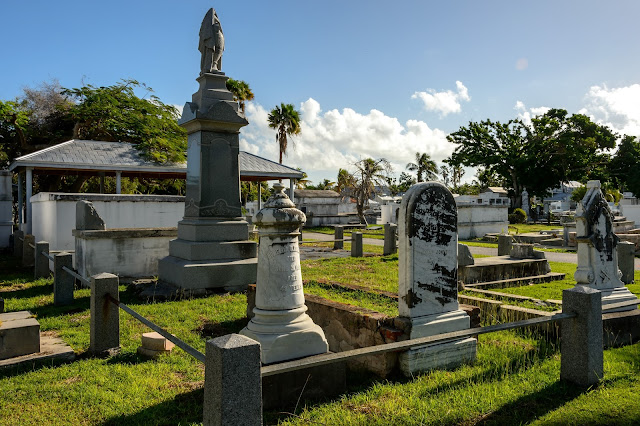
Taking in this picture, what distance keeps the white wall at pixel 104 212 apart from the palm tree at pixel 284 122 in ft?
90.3

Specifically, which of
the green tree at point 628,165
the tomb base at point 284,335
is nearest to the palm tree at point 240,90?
the tomb base at point 284,335

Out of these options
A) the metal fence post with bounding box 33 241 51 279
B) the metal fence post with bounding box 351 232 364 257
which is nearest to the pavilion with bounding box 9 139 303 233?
the metal fence post with bounding box 351 232 364 257

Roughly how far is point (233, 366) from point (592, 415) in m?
2.93

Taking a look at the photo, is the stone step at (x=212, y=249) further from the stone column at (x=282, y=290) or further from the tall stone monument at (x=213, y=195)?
the stone column at (x=282, y=290)

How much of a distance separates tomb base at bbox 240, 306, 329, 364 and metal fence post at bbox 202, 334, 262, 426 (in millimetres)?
1086

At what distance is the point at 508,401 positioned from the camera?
374 centimetres

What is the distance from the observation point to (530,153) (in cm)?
4275

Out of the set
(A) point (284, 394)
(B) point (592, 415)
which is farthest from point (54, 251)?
(B) point (592, 415)

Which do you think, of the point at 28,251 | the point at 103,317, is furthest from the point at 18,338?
the point at 28,251

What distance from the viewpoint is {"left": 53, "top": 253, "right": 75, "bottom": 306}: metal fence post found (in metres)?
7.41

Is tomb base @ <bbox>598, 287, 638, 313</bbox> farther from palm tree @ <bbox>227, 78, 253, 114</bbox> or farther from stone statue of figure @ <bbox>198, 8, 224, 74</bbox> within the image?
palm tree @ <bbox>227, 78, 253, 114</bbox>

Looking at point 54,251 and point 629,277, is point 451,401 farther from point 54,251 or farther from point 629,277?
point 54,251

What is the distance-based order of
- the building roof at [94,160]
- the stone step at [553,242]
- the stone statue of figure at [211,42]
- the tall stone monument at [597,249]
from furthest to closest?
the stone step at [553,242] < the building roof at [94,160] < the stone statue of figure at [211,42] < the tall stone monument at [597,249]

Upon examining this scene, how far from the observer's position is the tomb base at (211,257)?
7.95m
